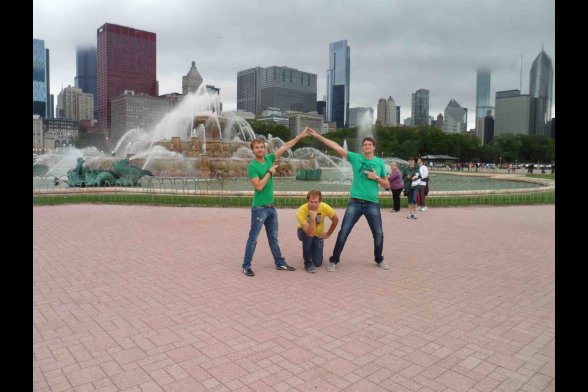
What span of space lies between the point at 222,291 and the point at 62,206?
10.5 m

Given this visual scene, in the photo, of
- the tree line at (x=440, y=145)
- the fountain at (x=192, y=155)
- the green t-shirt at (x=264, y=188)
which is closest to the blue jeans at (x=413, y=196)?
the green t-shirt at (x=264, y=188)

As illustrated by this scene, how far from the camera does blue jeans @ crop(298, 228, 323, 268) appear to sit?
20.5 ft

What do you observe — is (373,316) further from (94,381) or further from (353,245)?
(353,245)

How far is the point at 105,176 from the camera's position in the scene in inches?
768

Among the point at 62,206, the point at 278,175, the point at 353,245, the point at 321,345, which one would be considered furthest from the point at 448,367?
the point at 278,175

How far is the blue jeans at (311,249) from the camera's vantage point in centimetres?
624

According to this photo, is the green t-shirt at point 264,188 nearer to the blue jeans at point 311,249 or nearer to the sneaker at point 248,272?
the blue jeans at point 311,249

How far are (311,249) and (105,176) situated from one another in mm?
15732

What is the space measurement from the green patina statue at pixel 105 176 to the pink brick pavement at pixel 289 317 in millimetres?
11797

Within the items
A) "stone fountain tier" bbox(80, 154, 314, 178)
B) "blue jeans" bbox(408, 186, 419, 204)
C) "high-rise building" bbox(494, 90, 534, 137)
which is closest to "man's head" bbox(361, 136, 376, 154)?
"blue jeans" bbox(408, 186, 419, 204)

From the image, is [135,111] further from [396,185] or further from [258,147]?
[258,147]

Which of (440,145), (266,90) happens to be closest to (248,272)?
(440,145)

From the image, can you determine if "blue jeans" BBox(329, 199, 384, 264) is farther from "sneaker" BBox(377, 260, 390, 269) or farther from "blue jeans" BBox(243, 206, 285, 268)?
"blue jeans" BBox(243, 206, 285, 268)

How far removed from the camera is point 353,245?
26.6 feet
